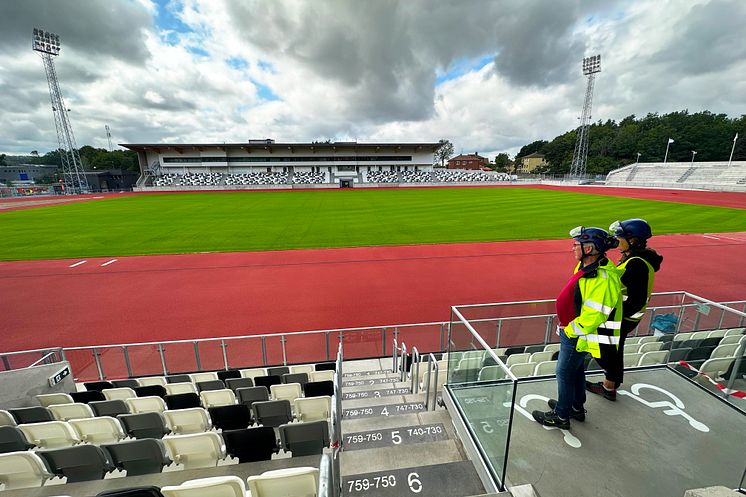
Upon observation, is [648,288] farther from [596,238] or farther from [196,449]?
[196,449]

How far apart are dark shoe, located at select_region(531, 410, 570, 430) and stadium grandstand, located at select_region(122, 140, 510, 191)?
73.1 meters

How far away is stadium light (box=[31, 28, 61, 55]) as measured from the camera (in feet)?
171

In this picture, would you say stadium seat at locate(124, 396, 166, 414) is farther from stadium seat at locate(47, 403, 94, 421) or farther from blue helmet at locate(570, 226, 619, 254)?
blue helmet at locate(570, 226, 619, 254)

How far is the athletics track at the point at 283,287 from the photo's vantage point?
981 cm

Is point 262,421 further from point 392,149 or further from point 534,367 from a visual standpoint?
point 392,149

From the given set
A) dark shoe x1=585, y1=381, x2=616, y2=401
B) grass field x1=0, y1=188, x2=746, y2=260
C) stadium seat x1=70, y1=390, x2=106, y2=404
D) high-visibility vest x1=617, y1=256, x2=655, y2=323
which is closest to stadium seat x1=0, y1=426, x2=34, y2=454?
stadium seat x1=70, y1=390, x2=106, y2=404

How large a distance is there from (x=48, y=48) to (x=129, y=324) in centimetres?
7327

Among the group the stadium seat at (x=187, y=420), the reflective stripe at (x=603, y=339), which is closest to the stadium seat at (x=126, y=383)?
the stadium seat at (x=187, y=420)

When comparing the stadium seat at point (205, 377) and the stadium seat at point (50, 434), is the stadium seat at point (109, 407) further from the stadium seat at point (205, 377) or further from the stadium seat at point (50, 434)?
the stadium seat at point (205, 377)

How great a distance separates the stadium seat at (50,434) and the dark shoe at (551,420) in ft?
19.0

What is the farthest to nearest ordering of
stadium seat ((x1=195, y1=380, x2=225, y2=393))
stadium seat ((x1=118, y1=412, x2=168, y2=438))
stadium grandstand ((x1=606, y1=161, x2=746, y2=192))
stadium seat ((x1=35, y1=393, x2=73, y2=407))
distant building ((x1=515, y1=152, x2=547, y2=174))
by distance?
distant building ((x1=515, y1=152, x2=547, y2=174))
stadium grandstand ((x1=606, y1=161, x2=746, y2=192))
stadium seat ((x1=195, y1=380, x2=225, y2=393))
stadium seat ((x1=35, y1=393, x2=73, y2=407))
stadium seat ((x1=118, y1=412, x2=168, y2=438))

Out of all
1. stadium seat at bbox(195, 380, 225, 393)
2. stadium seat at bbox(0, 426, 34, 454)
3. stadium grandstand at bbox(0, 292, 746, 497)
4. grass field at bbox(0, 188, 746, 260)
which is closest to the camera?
stadium grandstand at bbox(0, 292, 746, 497)

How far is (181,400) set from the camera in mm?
5004

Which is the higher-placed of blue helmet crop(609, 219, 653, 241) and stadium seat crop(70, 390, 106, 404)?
blue helmet crop(609, 219, 653, 241)
